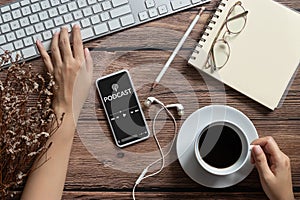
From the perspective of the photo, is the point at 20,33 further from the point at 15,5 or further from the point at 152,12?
the point at 152,12

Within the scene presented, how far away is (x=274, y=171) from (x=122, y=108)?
291 millimetres

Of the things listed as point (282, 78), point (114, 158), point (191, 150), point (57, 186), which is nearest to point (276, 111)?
point (282, 78)

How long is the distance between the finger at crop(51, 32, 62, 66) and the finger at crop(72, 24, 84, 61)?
0.03 meters

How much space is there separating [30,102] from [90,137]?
0.13 m

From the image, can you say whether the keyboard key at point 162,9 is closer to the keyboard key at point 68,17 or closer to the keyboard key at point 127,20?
the keyboard key at point 127,20

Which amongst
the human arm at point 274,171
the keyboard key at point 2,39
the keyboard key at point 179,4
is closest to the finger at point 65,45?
the keyboard key at point 2,39

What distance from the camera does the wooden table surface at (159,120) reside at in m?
0.96

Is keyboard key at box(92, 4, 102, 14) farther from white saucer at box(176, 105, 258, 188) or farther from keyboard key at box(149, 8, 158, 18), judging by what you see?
white saucer at box(176, 105, 258, 188)

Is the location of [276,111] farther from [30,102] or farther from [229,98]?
[30,102]

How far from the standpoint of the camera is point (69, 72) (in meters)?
1.00

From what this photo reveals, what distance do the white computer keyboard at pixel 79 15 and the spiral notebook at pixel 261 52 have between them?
0.09 metres

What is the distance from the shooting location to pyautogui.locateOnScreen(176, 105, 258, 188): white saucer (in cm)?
94

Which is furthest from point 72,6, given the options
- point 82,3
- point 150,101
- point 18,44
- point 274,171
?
point 274,171

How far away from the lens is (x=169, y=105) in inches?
38.4
